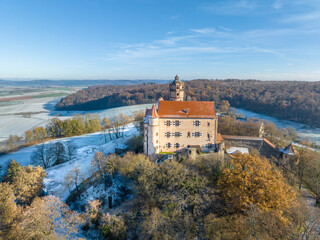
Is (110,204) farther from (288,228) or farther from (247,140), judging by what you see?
(247,140)

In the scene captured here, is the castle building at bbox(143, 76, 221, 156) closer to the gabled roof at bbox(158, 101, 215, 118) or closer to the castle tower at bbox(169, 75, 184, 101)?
the gabled roof at bbox(158, 101, 215, 118)

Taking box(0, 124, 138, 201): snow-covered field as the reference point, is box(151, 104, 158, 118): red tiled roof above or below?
above

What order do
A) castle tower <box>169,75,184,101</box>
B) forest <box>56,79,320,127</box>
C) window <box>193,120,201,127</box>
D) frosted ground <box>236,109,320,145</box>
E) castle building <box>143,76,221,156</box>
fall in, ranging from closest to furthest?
castle building <box>143,76,221,156</box>, window <box>193,120,201,127</box>, castle tower <box>169,75,184,101</box>, frosted ground <box>236,109,320,145</box>, forest <box>56,79,320,127</box>

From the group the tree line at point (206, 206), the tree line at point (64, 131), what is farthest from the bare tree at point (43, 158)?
the tree line at point (206, 206)

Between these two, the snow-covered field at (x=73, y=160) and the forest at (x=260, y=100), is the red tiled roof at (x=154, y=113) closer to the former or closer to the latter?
the snow-covered field at (x=73, y=160)

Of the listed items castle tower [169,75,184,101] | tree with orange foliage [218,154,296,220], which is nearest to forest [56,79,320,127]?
castle tower [169,75,184,101]

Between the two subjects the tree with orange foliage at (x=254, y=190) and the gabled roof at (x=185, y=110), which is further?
the gabled roof at (x=185, y=110)

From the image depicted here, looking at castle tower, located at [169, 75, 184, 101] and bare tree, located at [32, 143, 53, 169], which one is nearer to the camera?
castle tower, located at [169, 75, 184, 101]

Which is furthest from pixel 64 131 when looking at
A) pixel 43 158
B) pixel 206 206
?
pixel 206 206
